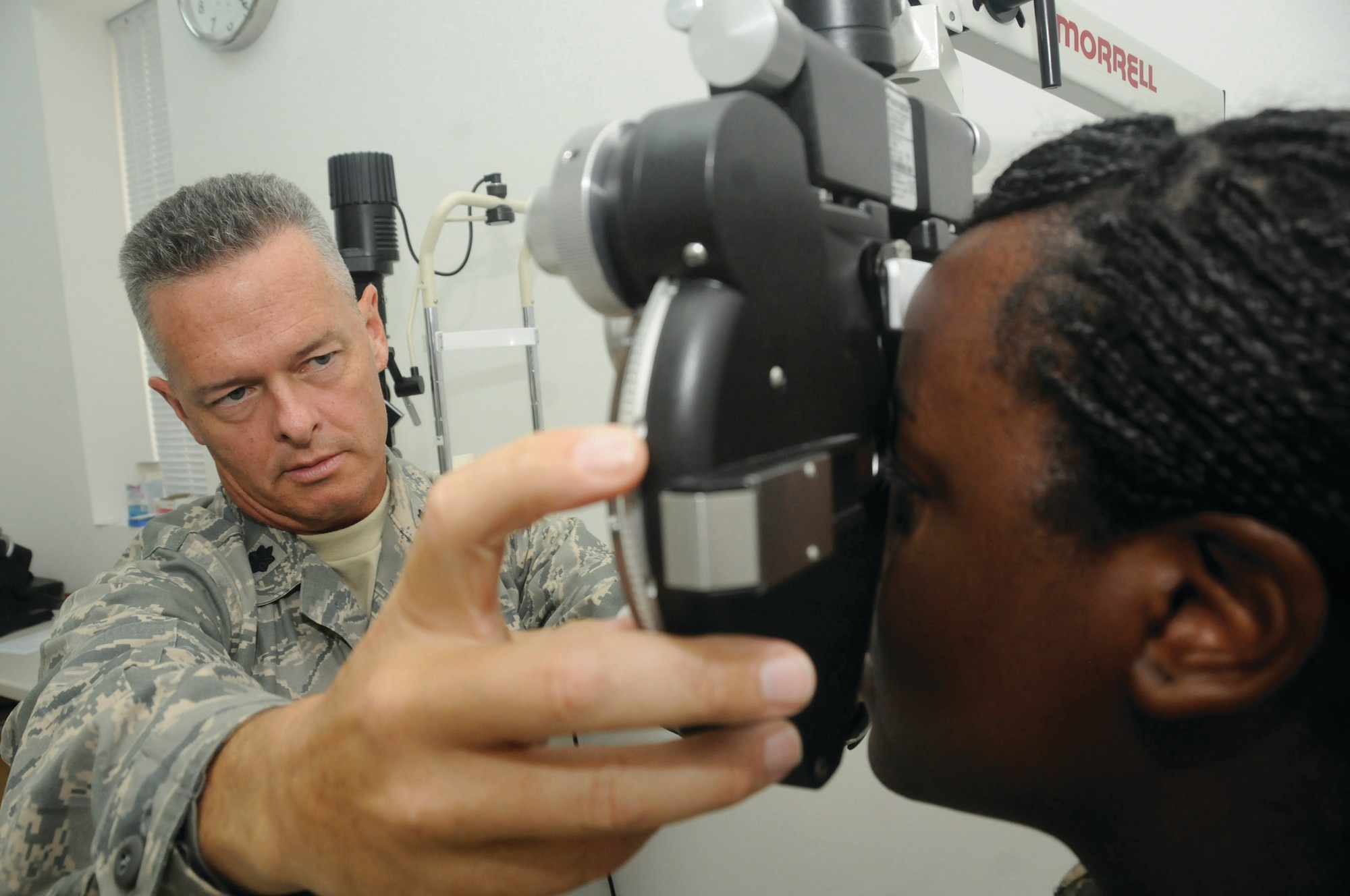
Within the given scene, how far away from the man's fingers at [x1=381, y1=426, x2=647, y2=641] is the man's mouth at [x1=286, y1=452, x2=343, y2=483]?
801 mm

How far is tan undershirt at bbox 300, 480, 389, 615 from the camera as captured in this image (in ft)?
4.06

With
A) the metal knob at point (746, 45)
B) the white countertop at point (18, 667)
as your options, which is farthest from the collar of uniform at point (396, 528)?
the white countertop at point (18, 667)

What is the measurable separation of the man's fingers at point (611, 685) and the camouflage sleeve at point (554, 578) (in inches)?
35.5

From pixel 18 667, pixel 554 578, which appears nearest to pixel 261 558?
pixel 554 578

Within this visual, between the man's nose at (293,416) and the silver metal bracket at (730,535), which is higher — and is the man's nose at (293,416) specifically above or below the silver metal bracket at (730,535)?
below

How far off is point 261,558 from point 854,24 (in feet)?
3.44

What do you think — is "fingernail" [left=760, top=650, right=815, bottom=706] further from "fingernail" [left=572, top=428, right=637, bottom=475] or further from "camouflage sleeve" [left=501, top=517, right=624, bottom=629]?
"camouflage sleeve" [left=501, top=517, right=624, bottom=629]

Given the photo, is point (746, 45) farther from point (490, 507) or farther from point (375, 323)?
point (375, 323)

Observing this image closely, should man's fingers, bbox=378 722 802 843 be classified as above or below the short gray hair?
below

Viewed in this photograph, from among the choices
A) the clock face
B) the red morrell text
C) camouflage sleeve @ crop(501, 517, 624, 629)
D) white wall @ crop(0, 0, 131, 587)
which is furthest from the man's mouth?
white wall @ crop(0, 0, 131, 587)

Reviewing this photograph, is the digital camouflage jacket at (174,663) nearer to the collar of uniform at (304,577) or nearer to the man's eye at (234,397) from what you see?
the collar of uniform at (304,577)

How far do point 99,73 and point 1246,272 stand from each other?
3.88 m

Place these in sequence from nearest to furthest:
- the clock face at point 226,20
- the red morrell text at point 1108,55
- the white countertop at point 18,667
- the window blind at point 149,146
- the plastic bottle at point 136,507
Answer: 1. the red morrell text at point 1108,55
2. the white countertop at point 18,667
3. the clock face at point 226,20
4. the plastic bottle at point 136,507
5. the window blind at point 149,146

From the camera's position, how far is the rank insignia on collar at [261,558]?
1.19m
